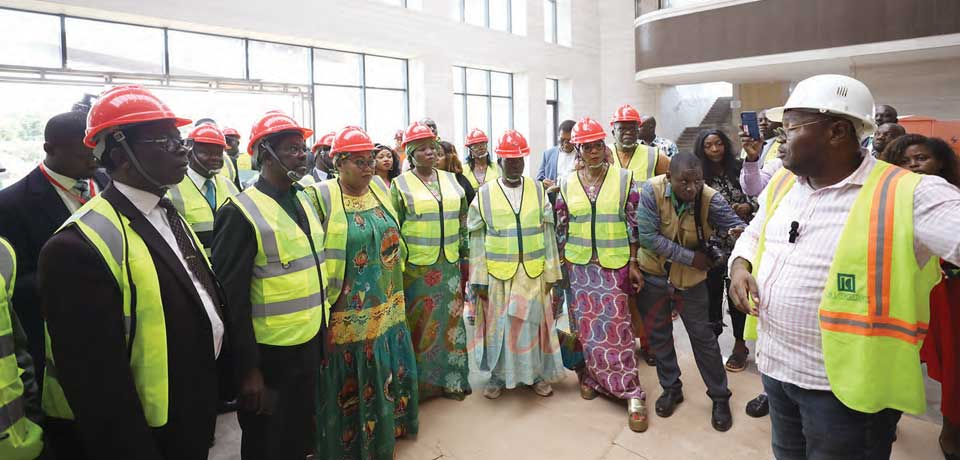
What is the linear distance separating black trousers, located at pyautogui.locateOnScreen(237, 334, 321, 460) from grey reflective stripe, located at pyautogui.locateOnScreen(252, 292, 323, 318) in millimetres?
156

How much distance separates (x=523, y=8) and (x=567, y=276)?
36.4ft

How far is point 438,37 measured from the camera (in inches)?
448

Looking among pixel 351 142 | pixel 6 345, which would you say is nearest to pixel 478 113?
pixel 351 142

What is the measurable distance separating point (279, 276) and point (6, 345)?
2.98 feet

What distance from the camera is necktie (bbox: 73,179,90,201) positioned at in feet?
8.54

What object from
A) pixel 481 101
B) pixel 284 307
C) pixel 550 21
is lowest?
pixel 284 307

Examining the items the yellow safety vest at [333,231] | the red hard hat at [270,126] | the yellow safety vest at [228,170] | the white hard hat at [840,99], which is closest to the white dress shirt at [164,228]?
the red hard hat at [270,126]

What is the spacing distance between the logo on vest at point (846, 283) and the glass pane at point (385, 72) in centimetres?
1017

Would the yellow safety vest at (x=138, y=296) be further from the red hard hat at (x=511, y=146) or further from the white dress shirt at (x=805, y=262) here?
the red hard hat at (x=511, y=146)

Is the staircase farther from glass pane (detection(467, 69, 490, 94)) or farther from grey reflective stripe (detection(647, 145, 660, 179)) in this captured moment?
grey reflective stripe (detection(647, 145, 660, 179))

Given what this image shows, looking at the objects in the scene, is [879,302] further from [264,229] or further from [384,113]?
[384,113]

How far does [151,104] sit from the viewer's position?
169 centimetres

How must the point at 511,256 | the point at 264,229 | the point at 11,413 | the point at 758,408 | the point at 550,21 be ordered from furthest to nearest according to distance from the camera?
the point at 550,21, the point at 511,256, the point at 758,408, the point at 264,229, the point at 11,413

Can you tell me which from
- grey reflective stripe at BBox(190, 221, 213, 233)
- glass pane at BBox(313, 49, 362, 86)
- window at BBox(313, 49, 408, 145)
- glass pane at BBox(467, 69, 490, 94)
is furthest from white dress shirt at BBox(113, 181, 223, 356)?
glass pane at BBox(467, 69, 490, 94)
